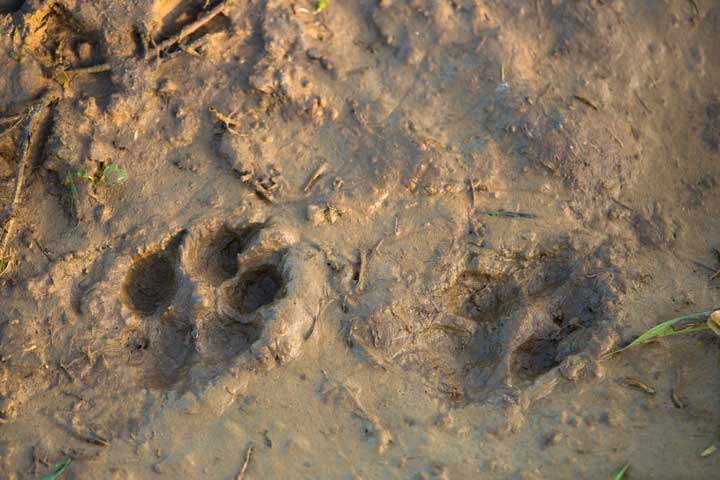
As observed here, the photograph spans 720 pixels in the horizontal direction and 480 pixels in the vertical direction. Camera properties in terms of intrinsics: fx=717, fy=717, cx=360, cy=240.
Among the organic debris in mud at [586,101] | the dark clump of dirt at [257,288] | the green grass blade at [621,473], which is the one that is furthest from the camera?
the organic debris in mud at [586,101]

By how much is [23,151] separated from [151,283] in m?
0.77

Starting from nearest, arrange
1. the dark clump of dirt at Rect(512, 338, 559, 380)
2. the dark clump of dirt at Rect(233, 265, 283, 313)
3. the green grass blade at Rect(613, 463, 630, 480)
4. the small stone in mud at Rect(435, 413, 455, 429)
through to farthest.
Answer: the green grass blade at Rect(613, 463, 630, 480) < the small stone in mud at Rect(435, 413, 455, 429) < the dark clump of dirt at Rect(512, 338, 559, 380) < the dark clump of dirt at Rect(233, 265, 283, 313)

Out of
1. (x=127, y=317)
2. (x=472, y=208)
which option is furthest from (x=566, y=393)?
(x=127, y=317)

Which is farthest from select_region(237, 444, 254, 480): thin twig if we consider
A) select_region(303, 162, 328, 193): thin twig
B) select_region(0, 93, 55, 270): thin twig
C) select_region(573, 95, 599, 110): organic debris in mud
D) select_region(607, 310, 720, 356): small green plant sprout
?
select_region(573, 95, 599, 110): organic debris in mud

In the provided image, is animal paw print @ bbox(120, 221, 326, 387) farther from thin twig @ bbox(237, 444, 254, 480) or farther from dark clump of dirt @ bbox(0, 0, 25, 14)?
dark clump of dirt @ bbox(0, 0, 25, 14)

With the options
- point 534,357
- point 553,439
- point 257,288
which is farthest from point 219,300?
point 553,439

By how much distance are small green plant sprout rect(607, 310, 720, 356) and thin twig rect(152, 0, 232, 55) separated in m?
2.17

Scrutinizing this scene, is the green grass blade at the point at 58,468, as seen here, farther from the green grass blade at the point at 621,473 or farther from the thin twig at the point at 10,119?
the green grass blade at the point at 621,473

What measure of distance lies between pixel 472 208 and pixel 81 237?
→ 1657 millimetres

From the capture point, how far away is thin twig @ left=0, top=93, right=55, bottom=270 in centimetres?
301

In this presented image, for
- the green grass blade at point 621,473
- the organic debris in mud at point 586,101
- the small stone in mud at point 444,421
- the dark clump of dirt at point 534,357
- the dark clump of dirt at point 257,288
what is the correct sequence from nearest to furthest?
1. the green grass blade at point 621,473
2. the small stone in mud at point 444,421
3. the dark clump of dirt at point 534,357
4. the dark clump of dirt at point 257,288
5. the organic debris in mud at point 586,101

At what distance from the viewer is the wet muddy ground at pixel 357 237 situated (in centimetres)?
276

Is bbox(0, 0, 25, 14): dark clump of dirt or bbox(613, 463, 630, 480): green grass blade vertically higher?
bbox(0, 0, 25, 14): dark clump of dirt

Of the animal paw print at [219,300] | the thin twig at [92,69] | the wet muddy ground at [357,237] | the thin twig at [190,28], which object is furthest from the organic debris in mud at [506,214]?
the thin twig at [92,69]
